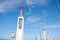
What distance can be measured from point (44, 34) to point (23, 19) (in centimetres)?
2938

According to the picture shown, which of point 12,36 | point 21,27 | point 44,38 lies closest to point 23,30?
point 21,27

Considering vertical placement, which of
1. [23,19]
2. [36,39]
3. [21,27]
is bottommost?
[36,39]

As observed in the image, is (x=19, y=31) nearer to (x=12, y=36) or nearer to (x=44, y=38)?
(x=12, y=36)

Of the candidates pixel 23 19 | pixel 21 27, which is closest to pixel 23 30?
pixel 21 27

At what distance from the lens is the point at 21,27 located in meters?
43.2

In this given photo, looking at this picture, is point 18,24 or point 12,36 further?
point 18,24

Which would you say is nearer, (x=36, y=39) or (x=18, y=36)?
(x=18, y=36)

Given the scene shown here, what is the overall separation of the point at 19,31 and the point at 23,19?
4581 millimetres

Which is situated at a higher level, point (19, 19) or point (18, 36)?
point (19, 19)

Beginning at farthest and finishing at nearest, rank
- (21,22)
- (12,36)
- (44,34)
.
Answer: (44,34) → (21,22) → (12,36)

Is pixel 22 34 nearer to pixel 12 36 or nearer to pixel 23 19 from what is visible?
pixel 23 19

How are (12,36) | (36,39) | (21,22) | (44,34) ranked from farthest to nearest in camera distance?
1. (44,34)
2. (36,39)
3. (21,22)
4. (12,36)

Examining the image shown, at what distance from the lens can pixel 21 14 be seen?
4494 centimetres

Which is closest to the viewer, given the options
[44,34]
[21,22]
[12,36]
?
[12,36]
